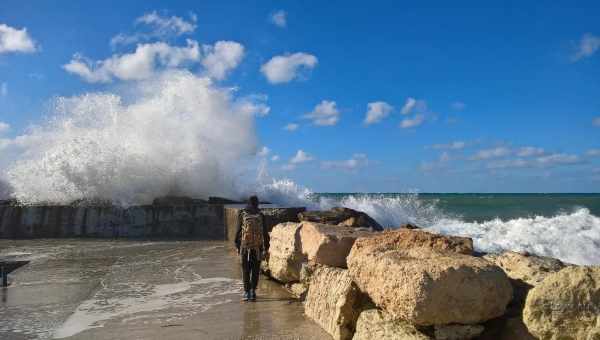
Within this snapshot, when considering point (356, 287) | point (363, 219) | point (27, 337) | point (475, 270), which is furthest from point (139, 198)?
point (475, 270)

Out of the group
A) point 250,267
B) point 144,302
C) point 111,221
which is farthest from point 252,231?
Answer: point 111,221

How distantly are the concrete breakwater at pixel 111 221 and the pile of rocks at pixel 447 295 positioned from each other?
7.88 metres

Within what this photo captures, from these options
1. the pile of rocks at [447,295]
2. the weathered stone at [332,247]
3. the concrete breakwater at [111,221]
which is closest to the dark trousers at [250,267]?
the weathered stone at [332,247]

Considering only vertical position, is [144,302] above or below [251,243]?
below

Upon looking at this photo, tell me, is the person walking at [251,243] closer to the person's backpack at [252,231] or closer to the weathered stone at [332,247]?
the person's backpack at [252,231]

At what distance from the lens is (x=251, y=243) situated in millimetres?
5133

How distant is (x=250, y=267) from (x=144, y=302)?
3.68 ft

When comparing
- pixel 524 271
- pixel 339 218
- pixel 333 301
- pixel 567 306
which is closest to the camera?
pixel 567 306

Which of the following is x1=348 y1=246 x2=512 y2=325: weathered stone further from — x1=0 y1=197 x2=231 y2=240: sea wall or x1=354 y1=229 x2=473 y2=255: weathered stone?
x1=0 y1=197 x2=231 y2=240: sea wall

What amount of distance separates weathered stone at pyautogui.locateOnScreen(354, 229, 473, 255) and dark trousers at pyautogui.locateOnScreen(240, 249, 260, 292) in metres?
1.53

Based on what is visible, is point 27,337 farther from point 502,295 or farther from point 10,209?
point 10,209

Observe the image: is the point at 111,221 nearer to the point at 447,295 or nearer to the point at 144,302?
the point at 144,302

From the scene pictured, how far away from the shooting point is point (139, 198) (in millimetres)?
13586

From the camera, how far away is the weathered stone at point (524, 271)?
3.04 meters
